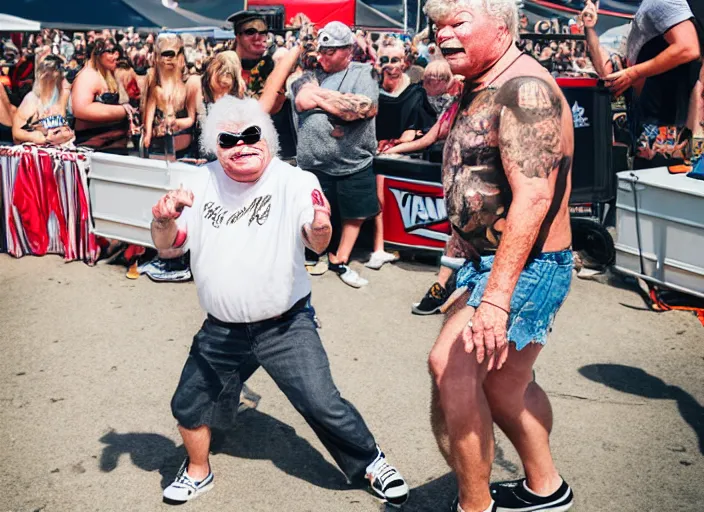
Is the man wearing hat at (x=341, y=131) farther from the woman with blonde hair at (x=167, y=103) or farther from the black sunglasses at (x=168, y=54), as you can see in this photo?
the black sunglasses at (x=168, y=54)

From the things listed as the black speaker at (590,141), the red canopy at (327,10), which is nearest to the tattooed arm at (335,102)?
the black speaker at (590,141)

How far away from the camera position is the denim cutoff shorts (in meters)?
3.22

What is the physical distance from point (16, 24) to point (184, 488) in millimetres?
11523

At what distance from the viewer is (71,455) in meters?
4.22

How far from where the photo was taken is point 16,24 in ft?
44.2

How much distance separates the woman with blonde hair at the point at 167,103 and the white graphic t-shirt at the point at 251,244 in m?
4.01

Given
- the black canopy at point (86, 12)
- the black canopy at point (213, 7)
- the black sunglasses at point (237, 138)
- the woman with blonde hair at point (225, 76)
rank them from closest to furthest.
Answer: the black sunglasses at point (237, 138), the woman with blonde hair at point (225, 76), the black canopy at point (86, 12), the black canopy at point (213, 7)

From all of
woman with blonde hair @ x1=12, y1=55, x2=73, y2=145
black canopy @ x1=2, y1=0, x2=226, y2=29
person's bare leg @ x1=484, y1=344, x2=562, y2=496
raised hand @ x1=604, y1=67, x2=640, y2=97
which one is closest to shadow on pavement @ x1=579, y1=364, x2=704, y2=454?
person's bare leg @ x1=484, y1=344, x2=562, y2=496

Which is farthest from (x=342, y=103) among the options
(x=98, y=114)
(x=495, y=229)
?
(x=495, y=229)

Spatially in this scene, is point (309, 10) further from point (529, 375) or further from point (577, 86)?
point (529, 375)

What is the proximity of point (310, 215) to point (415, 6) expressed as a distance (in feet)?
55.0

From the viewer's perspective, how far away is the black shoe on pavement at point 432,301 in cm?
630

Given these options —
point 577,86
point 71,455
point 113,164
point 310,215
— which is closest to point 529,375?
point 310,215

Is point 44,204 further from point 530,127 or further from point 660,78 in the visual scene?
point 530,127
